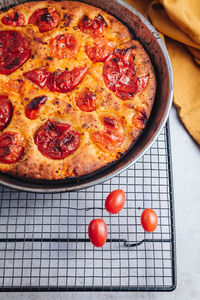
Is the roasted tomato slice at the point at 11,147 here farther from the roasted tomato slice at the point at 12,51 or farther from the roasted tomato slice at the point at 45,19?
the roasted tomato slice at the point at 45,19

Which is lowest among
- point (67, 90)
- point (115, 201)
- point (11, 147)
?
point (115, 201)

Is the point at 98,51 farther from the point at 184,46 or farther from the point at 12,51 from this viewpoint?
the point at 184,46

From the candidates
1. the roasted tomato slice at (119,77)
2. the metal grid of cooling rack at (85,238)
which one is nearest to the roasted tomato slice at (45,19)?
the roasted tomato slice at (119,77)

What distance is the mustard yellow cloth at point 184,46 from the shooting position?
9.47 ft

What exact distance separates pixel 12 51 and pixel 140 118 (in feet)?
3.89

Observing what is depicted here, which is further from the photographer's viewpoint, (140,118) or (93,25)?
(93,25)

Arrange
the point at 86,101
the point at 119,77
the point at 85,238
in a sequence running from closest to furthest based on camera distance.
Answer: the point at 86,101 < the point at 119,77 < the point at 85,238

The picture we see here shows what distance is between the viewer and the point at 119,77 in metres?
2.50

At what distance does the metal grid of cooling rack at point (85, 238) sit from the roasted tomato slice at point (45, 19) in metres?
1.42

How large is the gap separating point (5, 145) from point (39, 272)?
1151 millimetres

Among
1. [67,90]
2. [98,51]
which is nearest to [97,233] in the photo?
[67,90]

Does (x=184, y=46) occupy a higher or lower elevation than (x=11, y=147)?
higher

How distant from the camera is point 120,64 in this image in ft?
8.25

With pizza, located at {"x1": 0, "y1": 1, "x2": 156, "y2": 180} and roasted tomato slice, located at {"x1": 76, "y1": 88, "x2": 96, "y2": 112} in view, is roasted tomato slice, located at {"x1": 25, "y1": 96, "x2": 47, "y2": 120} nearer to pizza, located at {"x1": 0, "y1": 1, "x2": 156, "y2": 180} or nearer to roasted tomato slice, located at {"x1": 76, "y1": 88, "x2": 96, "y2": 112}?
pizza, located at {"x1": 0, "y1": 1, "x2": 156, "y2": 180}
